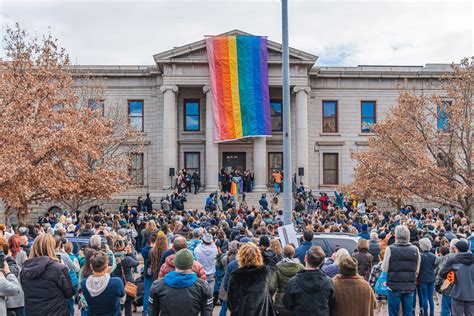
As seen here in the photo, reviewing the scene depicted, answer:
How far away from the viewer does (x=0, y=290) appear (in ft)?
23.3

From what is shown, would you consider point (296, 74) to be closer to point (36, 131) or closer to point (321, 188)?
point (321, 188)

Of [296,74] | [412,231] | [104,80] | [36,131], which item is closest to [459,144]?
[412,231]

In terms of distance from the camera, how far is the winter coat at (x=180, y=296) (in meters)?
6.44

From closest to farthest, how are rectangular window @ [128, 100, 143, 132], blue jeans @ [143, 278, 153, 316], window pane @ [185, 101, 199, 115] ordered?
blue jeans @ [143, 278, 153, 316]
rectangular window @ [128, 100, 143, 132]
window pane @ [185, 101, 199, 115]

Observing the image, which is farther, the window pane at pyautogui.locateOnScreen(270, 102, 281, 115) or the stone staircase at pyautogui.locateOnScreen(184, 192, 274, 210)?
the window pane at pyautogui.locateOnScreen(270, 102, 281, 115)

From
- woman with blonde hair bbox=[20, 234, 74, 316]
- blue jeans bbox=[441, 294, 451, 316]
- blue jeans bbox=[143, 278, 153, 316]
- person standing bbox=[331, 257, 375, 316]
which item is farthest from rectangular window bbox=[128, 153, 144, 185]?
person standing bbox=[331, 257, 375, 316]

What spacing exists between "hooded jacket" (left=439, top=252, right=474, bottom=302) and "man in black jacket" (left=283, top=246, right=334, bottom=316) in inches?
141

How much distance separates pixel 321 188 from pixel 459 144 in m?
17.0

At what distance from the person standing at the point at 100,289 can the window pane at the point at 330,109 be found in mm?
36450

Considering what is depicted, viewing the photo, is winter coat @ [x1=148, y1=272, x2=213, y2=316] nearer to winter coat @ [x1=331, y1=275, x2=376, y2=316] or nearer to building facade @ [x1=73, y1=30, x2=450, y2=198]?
winter coat @ [x1=331, y1=275, x2=376, y2=316]

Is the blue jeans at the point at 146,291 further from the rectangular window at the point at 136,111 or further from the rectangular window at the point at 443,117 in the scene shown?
the rectangular window at the point at 136,111

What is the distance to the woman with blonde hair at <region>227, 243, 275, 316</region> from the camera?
7.11 m

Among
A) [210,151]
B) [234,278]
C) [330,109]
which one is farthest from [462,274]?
[330,109]

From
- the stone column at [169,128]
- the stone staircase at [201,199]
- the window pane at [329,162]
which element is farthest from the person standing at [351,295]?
the window pane at [329,162]
